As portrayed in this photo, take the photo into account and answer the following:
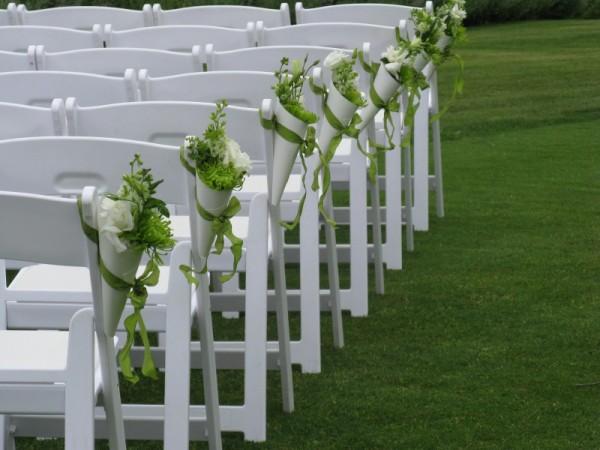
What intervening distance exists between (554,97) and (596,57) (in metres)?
2.31

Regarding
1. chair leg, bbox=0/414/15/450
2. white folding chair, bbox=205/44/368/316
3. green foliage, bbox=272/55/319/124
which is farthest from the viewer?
white folding chair, bbox=205/44/368/316

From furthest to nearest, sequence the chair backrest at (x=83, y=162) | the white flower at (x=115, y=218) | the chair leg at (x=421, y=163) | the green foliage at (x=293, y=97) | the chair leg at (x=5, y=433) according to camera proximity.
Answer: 1. the chair leg at (x=421, y=163)
2. the chair leg at (x=5, y=433)
3. the green foliage at (x=293, y=97)
4. the chair backrest at (x=83, y=162)
5. the white flower at (x=115, y=218)

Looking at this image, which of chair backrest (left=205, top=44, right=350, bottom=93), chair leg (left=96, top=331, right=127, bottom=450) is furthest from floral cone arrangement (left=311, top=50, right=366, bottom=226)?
chair leg (left=96, top=331, right=127, bottom=450)

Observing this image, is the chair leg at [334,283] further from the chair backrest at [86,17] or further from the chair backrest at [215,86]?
the chair backrest at [86,17]

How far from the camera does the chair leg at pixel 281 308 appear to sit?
4410 millimetres

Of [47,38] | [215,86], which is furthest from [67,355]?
[47,38]

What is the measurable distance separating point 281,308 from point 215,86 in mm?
Answer: 858

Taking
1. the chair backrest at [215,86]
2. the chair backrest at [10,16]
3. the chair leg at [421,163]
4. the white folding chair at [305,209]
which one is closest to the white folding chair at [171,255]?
the chair backrest at [215,86]

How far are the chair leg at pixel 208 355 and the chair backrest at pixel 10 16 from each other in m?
4.88

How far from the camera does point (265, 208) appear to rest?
425cm

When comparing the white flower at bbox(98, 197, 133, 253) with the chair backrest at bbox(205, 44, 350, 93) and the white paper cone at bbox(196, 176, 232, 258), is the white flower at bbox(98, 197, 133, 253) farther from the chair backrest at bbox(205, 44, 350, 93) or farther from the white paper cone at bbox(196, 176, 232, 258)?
the chair backrest at bbox(205, 44, 350, 93)

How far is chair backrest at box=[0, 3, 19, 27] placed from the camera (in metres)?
8.14

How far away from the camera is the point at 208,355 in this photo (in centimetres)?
372

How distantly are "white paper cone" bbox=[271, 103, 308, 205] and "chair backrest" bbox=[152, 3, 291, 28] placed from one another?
12.7ft
